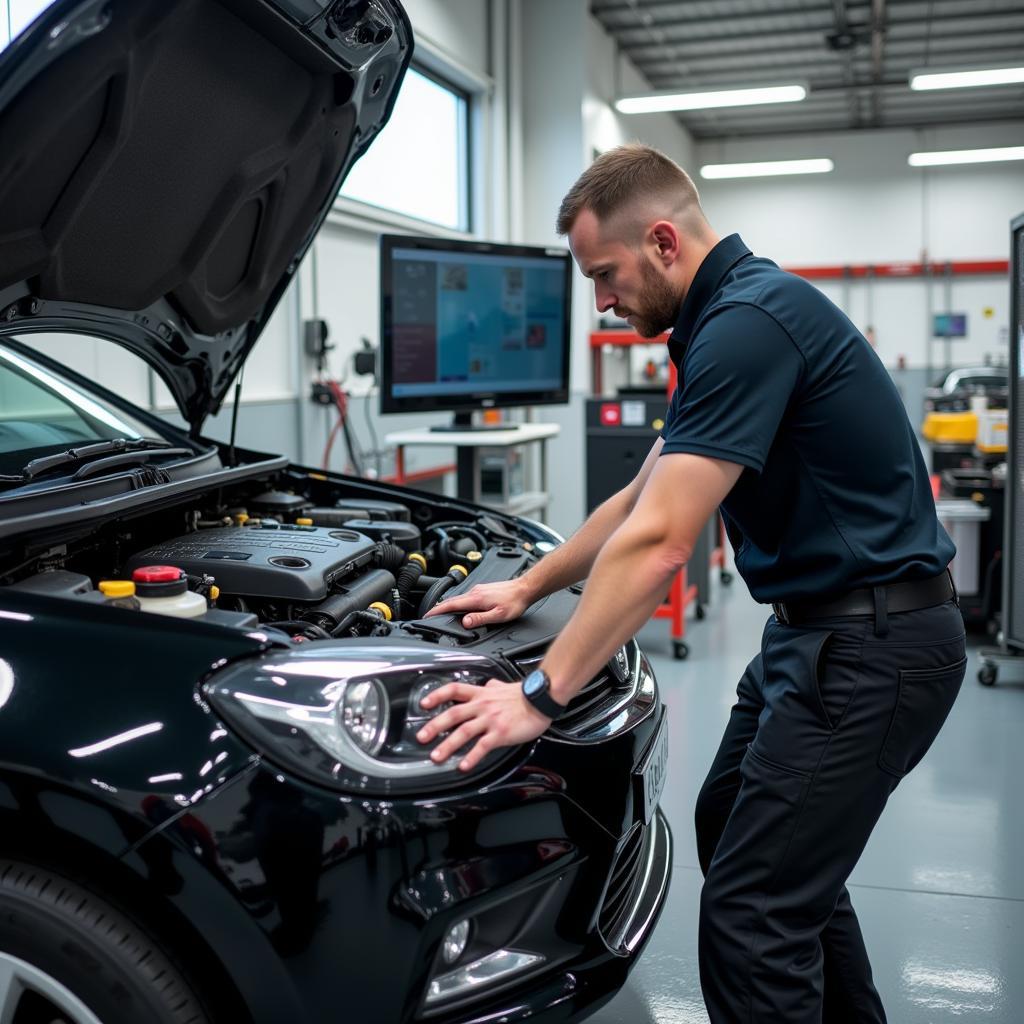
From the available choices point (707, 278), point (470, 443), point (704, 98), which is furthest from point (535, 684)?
point (704, 98)

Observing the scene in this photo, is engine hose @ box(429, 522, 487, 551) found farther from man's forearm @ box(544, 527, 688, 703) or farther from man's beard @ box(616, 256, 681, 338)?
man's forearm @ box(544, 527, 688, 703)

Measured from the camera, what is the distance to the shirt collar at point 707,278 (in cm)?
156

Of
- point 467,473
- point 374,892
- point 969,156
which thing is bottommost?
point 374,892

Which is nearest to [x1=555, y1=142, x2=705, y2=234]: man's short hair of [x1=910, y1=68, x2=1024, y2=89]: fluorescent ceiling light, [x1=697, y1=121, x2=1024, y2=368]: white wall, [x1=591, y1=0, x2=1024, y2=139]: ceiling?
[x1=591, y1=0, x2=1024, y2=139]: ceiling

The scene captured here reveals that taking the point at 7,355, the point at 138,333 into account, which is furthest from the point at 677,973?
the point at 7,355

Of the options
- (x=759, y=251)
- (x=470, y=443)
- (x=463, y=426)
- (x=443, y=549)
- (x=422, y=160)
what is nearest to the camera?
(x=443, y=549)

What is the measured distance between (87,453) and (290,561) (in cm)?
45

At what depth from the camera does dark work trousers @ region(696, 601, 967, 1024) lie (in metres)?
1.47

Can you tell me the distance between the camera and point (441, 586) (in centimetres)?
206

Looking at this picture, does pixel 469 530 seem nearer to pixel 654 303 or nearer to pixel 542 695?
pixel 654 303

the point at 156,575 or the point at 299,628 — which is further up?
the point at 156,575

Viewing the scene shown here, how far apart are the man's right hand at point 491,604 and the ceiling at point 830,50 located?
8383 millimetres

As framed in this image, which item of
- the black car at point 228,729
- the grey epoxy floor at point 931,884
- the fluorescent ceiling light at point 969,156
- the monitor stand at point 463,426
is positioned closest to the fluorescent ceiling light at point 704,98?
the fluorescent ceiling light at point 969,156

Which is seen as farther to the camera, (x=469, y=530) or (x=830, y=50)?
(x=830, y=50)
